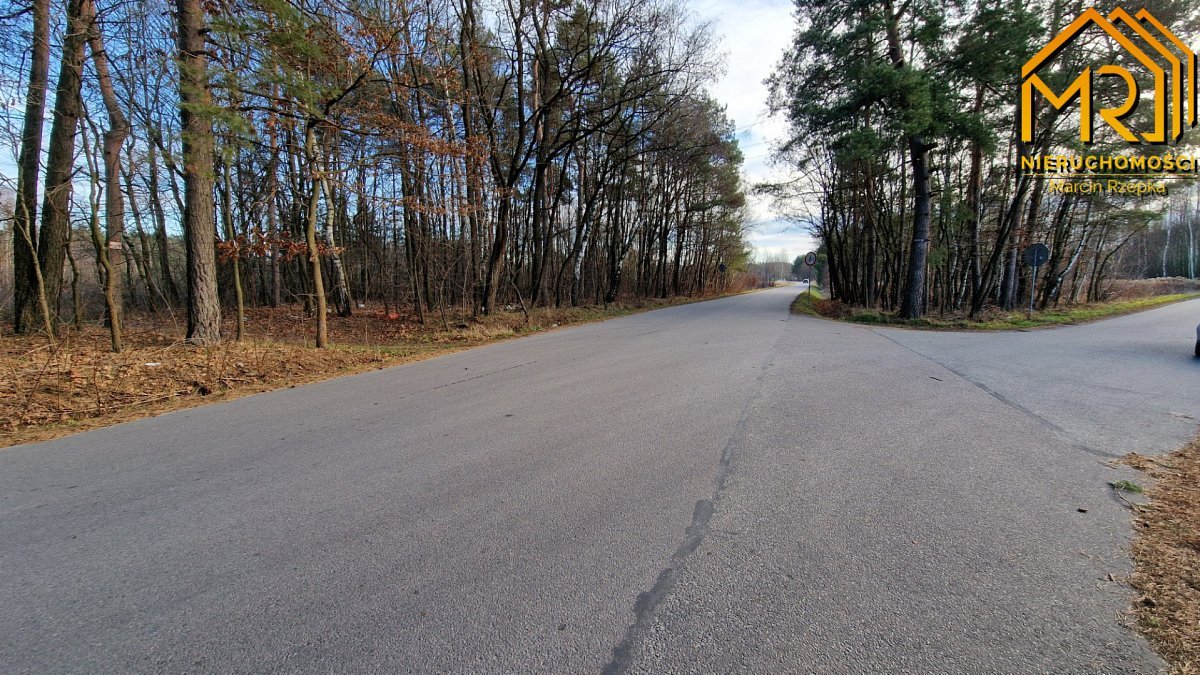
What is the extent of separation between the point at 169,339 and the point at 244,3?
6.49 metres

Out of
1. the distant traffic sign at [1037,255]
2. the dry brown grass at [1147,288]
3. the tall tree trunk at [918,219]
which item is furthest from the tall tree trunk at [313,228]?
the dry brown grass at [1147,288]

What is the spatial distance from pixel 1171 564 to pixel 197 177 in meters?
12.5

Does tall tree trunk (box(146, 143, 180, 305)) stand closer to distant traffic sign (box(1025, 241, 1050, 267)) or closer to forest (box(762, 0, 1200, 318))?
forest (box(762, 0, 1200, 318))

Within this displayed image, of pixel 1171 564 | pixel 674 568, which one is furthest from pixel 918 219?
pixel 674 568

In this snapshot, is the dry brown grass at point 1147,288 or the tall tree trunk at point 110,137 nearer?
the tall tree trunk at point 110,137

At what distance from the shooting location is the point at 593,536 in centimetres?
252

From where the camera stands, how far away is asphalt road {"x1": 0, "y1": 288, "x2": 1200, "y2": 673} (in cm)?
176

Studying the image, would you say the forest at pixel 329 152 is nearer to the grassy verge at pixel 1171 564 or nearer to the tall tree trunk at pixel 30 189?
the tall tree trunk at pixel 30 189

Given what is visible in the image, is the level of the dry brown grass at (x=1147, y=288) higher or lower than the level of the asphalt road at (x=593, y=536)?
higher

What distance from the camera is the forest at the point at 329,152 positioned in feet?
26.9

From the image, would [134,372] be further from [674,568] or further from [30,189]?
[674,568]

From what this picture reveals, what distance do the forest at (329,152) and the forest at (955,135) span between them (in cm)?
494

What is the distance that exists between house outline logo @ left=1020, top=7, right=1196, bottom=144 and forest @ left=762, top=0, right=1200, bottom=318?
0.23m

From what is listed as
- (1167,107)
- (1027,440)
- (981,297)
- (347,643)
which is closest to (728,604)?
(347,643)
